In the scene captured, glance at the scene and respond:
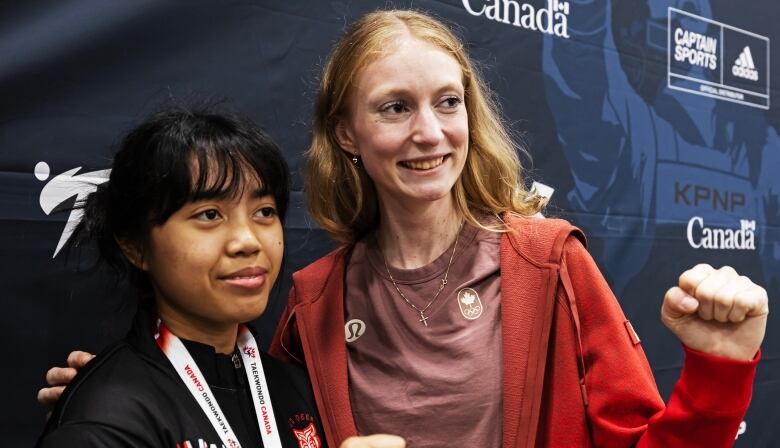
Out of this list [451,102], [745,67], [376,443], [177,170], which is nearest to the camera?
[376,443]

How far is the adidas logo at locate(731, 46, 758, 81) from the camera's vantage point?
2.71 meters

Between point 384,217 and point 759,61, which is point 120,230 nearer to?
point 384,217

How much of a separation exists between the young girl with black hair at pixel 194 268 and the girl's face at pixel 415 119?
21cm

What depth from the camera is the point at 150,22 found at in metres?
1.53

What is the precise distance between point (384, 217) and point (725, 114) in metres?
1.71

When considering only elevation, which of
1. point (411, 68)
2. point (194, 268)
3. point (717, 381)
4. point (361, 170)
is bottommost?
point (717, 381)

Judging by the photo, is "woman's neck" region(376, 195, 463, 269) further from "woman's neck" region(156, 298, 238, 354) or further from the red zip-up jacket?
"woman's neck" region(156, 298, 238, 354)

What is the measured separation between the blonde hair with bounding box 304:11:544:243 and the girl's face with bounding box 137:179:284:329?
1.19 feet

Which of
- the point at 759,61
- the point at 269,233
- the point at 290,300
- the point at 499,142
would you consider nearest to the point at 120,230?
the point at 269,233

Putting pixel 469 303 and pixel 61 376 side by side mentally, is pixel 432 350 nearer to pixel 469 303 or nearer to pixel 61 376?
pixel 469 303

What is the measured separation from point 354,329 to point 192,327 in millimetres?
313

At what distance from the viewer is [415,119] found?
1.30 meters

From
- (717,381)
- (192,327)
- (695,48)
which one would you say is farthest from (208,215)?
(695,48)

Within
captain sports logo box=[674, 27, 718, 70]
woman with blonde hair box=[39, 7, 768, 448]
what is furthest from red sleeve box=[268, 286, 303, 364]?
captain sports logo box=[674, 27, 718, 70]
